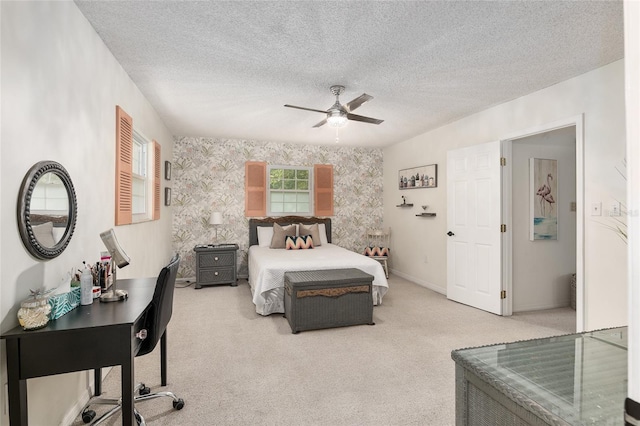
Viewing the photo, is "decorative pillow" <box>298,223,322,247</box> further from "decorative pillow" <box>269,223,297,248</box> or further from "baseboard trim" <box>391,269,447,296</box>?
"baseboard trim" <box>391,269,447,296</box>

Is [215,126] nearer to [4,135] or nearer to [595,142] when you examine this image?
[4,135]

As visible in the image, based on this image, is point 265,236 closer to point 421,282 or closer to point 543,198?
point 421,282

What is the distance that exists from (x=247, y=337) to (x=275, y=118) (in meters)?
2.85

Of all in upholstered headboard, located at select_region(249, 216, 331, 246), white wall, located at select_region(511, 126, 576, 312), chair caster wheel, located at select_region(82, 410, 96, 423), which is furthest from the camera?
upholstered headboard, located at select_region(249, 216, 331, 246)

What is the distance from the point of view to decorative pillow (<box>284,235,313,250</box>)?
18.1 feet

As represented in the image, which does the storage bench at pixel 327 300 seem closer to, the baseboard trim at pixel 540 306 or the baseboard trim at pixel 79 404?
the baseboard trim at pixel 79 404

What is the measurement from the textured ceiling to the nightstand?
2312 millimetres

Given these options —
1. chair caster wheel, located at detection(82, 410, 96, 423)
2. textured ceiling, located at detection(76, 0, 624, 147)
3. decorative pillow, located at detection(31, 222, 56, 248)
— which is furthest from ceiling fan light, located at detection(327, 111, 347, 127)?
chair caster wheel, located at detection(82, 410, 96, 423)

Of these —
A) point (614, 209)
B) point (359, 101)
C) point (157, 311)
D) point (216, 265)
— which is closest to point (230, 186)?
point (216, 265)

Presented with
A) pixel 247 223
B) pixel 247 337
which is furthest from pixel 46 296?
pixel 247 223

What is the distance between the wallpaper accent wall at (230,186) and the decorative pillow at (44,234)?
377 centimetres

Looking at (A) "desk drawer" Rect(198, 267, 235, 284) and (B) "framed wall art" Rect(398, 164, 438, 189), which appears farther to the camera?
(A) "desk drawer" Rect(198, 267, 235, 284)

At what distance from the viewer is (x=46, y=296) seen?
158 cm

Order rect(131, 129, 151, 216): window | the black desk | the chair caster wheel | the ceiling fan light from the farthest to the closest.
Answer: rect(131, 129, 151, 216): window, the ceiling fan light, the chair caster wheel, the black desk
